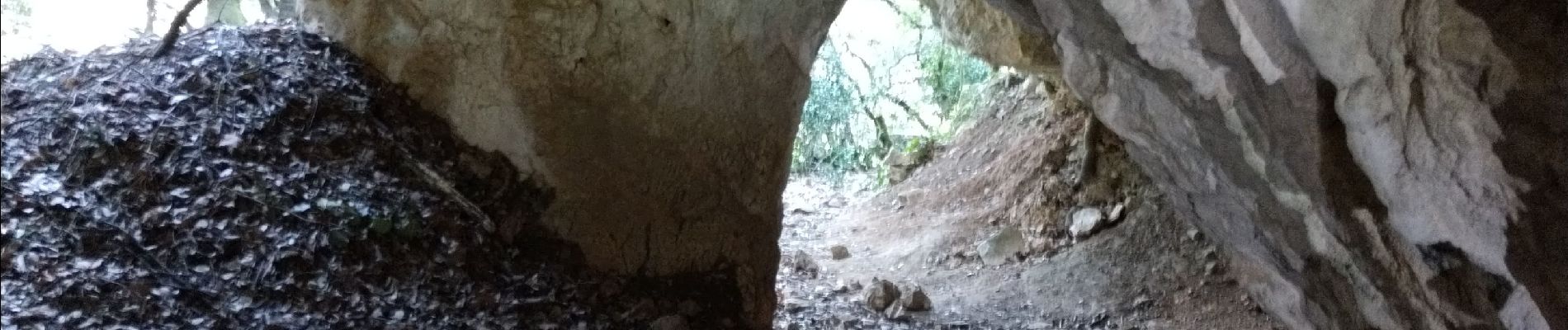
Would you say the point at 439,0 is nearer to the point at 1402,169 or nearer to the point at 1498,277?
the point at 1402,169

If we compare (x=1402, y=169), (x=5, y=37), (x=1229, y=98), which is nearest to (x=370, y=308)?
(x=5, y=37)

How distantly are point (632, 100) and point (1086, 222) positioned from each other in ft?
12.1

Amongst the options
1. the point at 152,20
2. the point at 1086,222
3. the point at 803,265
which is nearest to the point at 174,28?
the point at 152,20

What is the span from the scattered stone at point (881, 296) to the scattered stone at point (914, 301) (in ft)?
0.22

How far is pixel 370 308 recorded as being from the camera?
8.84 feet

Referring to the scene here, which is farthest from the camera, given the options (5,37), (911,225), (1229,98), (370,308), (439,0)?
(911,225)

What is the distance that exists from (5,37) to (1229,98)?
3026 millimetres

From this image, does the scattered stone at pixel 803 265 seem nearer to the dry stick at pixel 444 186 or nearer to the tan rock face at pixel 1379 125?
the tan rock face at pixel 1379 125

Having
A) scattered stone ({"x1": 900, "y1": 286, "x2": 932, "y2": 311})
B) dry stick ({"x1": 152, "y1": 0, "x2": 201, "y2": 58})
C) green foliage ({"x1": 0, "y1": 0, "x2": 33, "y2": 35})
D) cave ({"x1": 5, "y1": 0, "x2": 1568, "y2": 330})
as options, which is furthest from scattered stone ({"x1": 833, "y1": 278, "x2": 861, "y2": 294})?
green foliage ({"x1": 0, "y1": 0, "x2": 33, "y2": 35})

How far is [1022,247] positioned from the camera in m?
6.54

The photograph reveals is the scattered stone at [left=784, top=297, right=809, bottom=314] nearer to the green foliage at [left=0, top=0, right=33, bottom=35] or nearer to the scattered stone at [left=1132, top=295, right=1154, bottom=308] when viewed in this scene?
the scattered stone at [left=1132, top=295, right=1154, bottom=308]

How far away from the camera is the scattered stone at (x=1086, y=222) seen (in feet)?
20.7

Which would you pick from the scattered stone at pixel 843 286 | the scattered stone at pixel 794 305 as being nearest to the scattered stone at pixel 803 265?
the scattered stone at pixel 843 286

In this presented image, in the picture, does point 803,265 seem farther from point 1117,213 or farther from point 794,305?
point 1117,213
